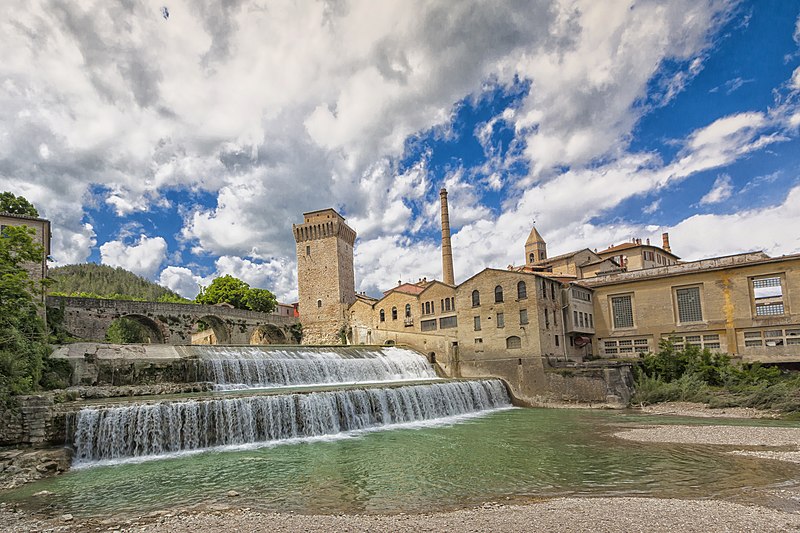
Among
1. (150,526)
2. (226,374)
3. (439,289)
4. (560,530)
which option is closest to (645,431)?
(560,530)

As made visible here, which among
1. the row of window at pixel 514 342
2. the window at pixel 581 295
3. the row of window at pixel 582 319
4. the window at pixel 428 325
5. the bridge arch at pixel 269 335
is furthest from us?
the bridge arch at pixel 269 335

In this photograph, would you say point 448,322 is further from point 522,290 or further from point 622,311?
point 622,311

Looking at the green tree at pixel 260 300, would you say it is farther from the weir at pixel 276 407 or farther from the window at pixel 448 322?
the weir at pixel 276 407

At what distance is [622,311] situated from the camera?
3038 centimetres

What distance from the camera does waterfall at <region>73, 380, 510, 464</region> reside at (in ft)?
38.4

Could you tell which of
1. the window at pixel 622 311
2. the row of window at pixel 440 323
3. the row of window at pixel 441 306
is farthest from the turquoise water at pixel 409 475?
the window at pixel 622 311

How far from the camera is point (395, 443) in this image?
13406 mm

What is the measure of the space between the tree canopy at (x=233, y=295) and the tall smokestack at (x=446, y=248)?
1993 centimetres

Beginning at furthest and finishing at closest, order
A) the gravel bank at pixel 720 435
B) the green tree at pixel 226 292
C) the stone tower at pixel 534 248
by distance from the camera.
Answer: the stone tower at pixel 534 248
the green tree at pixel 226 292
the gravel bank at pixel 720 435

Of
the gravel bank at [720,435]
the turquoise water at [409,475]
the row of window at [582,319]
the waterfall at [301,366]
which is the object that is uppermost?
the row of window at [582,319]

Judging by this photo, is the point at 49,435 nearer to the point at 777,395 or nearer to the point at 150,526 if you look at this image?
the point at 150,526

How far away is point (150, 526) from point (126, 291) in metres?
88.0

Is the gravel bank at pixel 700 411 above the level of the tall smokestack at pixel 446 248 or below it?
below

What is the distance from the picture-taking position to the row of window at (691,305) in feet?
83.6
